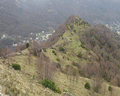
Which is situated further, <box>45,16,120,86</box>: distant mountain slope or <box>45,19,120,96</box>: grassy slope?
<box>45,16,120,86</box>: distant mountain slope

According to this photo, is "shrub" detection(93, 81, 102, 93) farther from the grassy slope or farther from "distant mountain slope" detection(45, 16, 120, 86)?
"distant mountain slope" detection(45, 16, 120, 86)

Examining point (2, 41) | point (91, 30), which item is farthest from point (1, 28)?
point (91, 30)

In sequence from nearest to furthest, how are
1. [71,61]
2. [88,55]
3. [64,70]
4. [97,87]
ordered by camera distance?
[97,87]
[64,70]
[71,61]
[88,55]

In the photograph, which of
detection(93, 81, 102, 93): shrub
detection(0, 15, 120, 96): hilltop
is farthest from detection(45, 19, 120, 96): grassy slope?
detection(93, 81, 102, 93): shrub

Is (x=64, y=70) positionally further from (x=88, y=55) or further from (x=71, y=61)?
(x=88, y=55)

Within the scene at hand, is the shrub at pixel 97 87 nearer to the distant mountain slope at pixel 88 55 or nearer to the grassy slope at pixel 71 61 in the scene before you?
the grassy slope at pixel 71 61

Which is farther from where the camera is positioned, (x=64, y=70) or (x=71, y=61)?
(x=71, y=61)

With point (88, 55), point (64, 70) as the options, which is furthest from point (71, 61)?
point (88, 55)

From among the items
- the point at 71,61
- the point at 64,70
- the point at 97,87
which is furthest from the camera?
the point at 71,61
